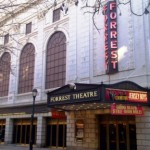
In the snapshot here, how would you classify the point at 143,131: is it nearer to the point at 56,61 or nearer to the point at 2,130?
the point at 56,61

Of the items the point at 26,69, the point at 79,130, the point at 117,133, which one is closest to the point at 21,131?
the point at 26,69

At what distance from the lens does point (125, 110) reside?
18.1 m

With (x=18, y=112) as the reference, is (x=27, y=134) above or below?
below

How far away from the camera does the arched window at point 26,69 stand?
31.2 metres

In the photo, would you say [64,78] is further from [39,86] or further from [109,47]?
[109,47]

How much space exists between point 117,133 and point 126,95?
4.63 m

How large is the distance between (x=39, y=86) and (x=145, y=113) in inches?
514

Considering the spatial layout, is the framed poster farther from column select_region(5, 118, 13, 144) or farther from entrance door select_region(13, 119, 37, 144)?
column select_region(5, 118, 13, 144)

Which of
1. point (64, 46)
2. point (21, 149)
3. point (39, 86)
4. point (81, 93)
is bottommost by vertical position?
point (21, 149)

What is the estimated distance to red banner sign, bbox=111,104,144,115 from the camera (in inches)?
686

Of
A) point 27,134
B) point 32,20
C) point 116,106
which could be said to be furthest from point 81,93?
point 32,20

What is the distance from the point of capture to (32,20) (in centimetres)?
3250

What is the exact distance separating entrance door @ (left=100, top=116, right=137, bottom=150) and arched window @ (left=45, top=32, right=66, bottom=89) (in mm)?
6664

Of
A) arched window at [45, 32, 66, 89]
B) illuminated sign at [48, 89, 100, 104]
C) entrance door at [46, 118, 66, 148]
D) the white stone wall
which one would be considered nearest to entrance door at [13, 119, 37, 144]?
entrance door at [46, 118, 66, 148]
